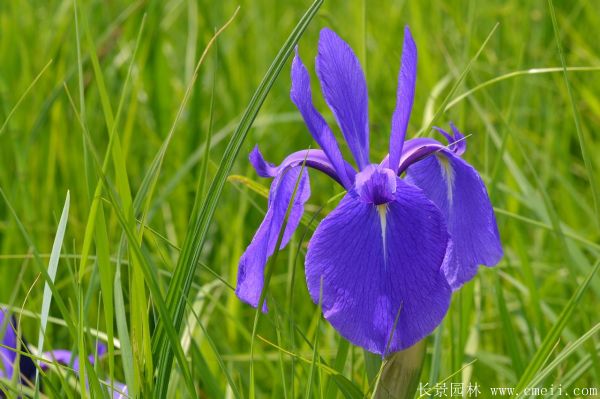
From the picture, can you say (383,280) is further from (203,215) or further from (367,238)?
(203,215)

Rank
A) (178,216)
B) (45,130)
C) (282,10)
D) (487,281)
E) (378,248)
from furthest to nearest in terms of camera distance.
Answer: (282,10)
(45,130)
(178,216)
(487,281)
(378,248)

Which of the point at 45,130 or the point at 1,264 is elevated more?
the point at 45,130

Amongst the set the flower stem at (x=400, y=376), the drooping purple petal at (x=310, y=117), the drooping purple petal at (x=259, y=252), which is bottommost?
the flower stem at (x=400, y=376)

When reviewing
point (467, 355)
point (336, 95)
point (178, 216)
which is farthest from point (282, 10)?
point (336, 95)

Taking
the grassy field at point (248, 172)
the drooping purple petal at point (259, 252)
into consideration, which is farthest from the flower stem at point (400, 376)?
the drooping purple petal at point (259, 252)

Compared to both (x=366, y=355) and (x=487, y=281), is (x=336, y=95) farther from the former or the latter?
(x=487, y=281)

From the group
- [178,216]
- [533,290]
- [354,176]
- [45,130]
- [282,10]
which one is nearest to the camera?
[354,176]

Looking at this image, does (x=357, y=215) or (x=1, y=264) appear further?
(x=1, y=264)

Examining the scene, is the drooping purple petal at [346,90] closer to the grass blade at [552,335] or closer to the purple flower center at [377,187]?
the purple flower center at [377,187]

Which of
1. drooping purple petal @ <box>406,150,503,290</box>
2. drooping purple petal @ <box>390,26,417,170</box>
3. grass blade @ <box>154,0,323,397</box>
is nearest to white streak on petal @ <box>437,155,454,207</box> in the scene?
drooping purple petal @ <box>406,150,503,290</box>

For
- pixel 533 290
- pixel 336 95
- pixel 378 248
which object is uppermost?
pixel 336 95
